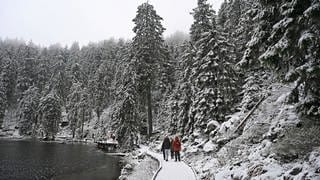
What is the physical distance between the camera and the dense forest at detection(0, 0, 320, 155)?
9000mm

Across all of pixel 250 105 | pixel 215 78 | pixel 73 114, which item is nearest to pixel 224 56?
pixel 215 78

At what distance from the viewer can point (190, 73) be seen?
29688 mm

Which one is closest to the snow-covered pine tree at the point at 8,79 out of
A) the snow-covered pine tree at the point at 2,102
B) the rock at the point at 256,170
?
the snow-covered pine tree at the point at 2,102

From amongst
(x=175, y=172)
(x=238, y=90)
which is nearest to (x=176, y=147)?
(x=175, y=172)

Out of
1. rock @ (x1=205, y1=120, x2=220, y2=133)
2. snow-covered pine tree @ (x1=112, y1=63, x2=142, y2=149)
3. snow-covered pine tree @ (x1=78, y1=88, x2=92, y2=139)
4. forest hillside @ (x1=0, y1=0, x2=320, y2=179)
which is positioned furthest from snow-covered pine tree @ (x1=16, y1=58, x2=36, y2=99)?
rock @ (x1=205, y1=120, x2=220, y2=133)

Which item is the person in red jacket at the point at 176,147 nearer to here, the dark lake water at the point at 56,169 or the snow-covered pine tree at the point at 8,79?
the dark lake water at the point at 56,169

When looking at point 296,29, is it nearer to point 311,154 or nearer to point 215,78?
point 311,154

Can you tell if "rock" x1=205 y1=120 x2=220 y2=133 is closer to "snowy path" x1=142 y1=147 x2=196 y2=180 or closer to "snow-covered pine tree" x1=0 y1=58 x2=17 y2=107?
"snowy path" x1=142 y1=147 x2=196 y2=180

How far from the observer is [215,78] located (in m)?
23.0

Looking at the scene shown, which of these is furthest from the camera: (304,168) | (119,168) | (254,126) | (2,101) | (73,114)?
(2,101)

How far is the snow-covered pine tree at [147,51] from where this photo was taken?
35594mm

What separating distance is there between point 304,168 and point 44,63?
314ft

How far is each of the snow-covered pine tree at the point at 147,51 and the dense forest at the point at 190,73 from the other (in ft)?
0.42

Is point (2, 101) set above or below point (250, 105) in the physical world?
above
